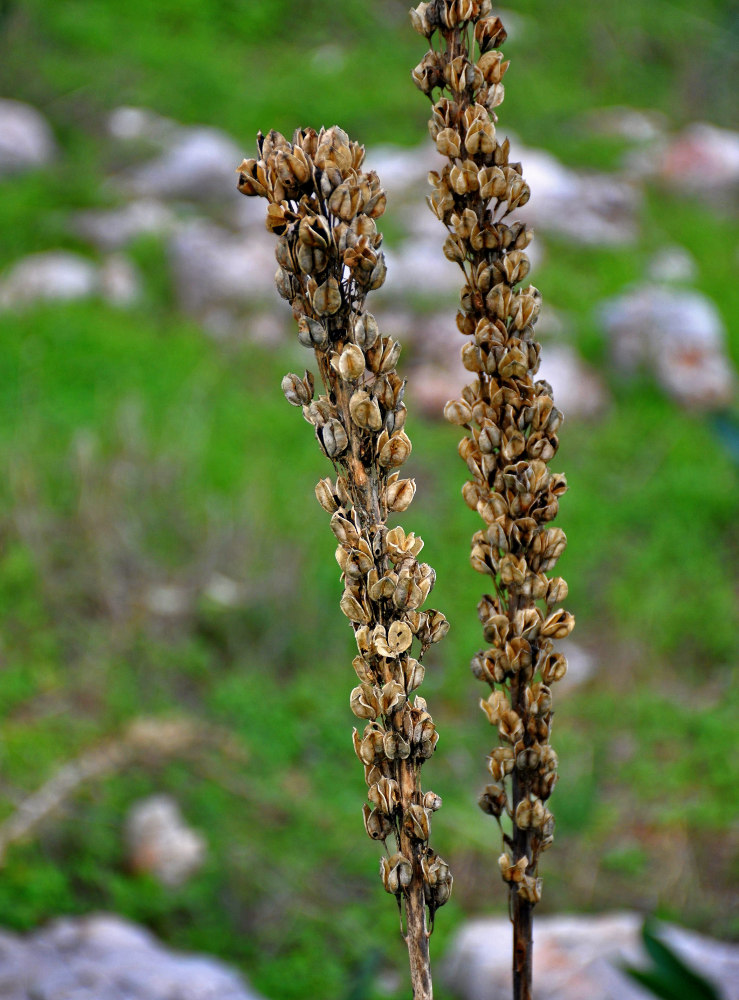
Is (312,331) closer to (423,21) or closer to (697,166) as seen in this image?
(423,21)

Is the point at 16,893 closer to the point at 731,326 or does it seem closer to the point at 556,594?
the point at 556,594

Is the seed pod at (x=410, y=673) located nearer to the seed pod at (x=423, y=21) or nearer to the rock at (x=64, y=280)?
the seed pod at (x=423, y=21)

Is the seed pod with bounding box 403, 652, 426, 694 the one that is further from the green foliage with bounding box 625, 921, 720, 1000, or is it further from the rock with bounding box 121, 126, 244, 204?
the rock with bounding box 121, 126, 244, 204

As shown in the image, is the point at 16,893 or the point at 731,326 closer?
the point at 16,893

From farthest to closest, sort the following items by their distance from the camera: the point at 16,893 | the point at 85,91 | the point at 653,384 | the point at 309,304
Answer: the point at 85,91 → the point at 653,384 → the point at 16,893 → the point at 309,304

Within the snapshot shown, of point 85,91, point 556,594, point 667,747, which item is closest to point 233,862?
point 667,747

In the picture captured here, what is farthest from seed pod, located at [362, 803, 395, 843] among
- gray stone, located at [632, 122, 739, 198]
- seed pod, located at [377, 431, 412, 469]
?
gray stone, located at [632, 122, 739, 198]
